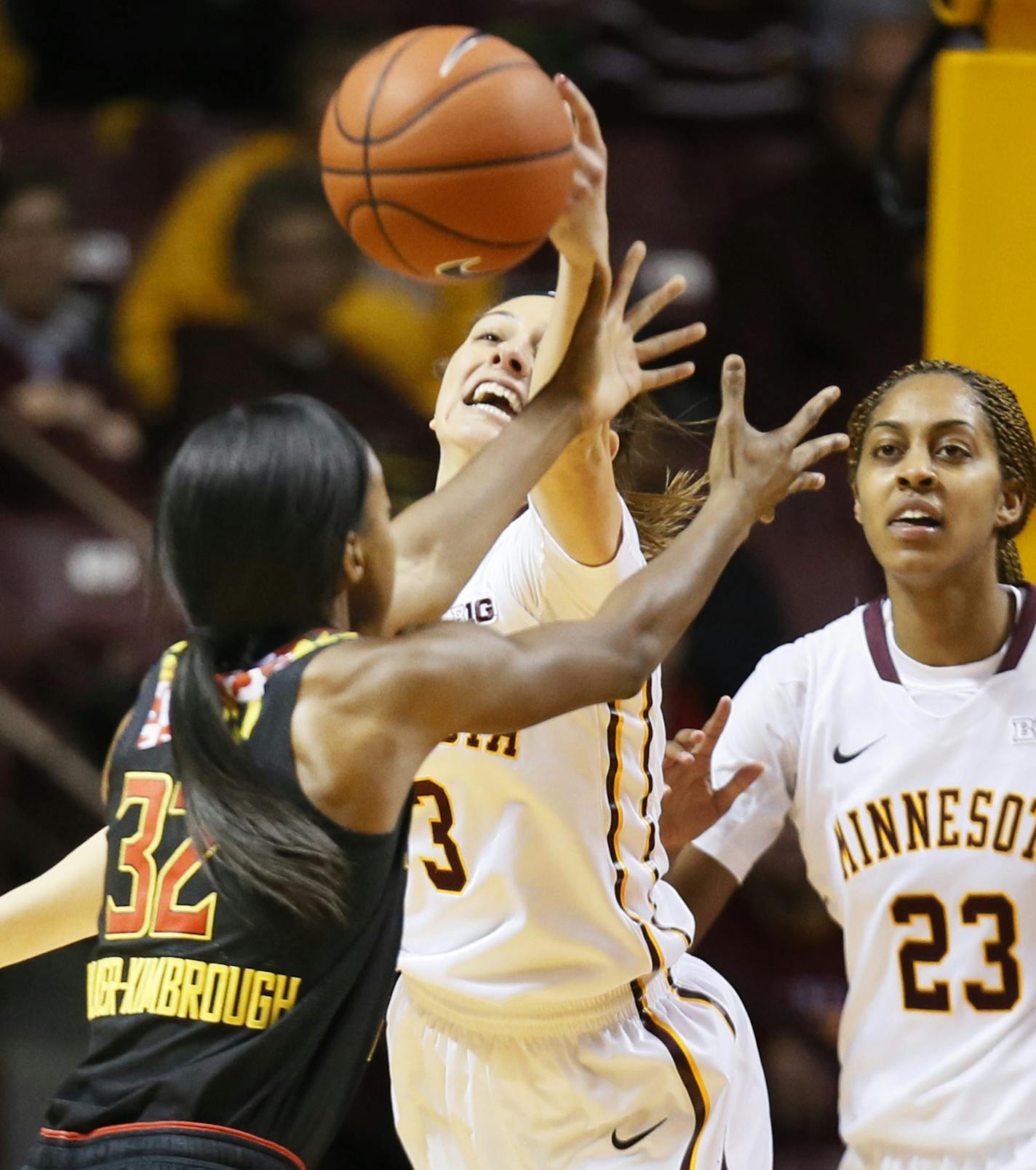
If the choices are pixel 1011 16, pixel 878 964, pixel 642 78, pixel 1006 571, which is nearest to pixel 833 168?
pixel 642 78

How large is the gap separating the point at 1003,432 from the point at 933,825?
0.76 m

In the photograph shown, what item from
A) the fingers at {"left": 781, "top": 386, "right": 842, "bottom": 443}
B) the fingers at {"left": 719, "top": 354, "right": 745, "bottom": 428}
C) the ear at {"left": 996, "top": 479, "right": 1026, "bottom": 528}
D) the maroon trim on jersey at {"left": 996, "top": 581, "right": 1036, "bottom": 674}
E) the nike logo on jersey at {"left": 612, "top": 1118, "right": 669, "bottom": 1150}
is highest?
the ear at {"left": 996, "top": 479, "right": 1026, "bottom": 528}

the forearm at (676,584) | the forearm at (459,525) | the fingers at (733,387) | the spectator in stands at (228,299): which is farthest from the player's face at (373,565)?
the spectator in stands at (228,299)

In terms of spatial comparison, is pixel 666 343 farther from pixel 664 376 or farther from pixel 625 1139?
pixel 625 1139

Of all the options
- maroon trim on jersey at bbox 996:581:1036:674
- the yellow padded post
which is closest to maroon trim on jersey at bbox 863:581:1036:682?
maroon trim on jersey at bbox 996:581:1036:674

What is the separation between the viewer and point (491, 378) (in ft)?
12.0

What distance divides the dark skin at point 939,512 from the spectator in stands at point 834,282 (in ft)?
9.83

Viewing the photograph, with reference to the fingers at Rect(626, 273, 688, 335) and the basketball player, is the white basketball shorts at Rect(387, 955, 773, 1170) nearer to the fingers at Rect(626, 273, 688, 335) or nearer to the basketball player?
the basketball player

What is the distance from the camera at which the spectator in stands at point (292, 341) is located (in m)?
6.86

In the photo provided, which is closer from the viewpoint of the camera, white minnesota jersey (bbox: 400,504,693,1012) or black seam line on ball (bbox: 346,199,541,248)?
black seam line on ball (bbox: 346,199,541,248)

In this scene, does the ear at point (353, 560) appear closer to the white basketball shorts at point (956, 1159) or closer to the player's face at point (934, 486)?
the player's face at point (934, 486)

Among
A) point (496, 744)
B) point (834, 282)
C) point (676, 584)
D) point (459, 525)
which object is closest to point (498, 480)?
point (459, 525)

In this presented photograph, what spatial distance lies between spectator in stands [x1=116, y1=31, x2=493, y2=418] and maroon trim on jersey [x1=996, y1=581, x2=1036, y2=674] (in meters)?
3.77

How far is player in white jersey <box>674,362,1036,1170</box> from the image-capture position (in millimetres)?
3432
